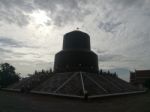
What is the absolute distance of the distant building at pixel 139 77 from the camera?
48.1m

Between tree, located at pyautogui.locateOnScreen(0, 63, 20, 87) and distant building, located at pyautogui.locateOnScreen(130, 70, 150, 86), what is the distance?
3520 centimetres

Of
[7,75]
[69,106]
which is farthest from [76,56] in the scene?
[7,75]

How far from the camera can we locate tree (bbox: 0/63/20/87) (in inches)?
1519

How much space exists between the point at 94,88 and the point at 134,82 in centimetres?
3224

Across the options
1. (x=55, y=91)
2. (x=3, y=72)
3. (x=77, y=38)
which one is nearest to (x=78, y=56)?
(x=77, y=38)

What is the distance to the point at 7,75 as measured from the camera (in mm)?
40875

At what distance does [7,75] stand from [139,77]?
39.0 metres

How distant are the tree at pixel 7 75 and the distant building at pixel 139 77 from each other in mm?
35197

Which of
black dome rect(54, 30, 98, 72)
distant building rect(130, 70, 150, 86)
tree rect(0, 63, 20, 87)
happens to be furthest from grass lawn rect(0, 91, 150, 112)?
distant building rect(130, 70, 150, 86)

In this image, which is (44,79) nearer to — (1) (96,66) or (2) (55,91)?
(2) (55,91)

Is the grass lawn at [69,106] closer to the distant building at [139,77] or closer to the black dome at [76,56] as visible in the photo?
the black dome at [76,56]

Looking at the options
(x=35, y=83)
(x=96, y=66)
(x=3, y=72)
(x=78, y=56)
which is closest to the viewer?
(x=35, y=83)

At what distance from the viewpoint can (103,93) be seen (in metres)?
21.3

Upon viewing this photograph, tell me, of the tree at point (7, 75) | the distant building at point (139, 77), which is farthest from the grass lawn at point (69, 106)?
the distant building at point (139, 77)
